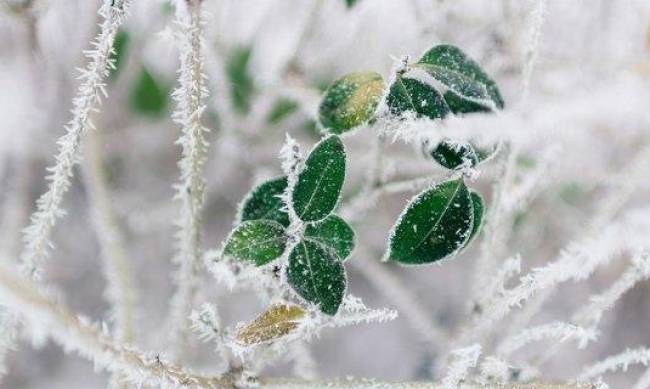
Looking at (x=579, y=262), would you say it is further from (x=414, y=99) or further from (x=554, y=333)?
(x=414, y=99)

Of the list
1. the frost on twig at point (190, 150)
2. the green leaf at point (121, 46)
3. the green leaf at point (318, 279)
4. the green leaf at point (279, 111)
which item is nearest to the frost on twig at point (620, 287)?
the green leaf at point (318, 279)

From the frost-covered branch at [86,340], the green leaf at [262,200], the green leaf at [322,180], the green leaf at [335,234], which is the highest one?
the green leaf at [262,200]

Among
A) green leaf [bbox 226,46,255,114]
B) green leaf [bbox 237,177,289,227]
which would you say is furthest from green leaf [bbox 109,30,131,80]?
green leaf [bbox 237,177,289,227]

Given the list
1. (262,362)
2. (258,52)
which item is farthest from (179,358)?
(258,52)

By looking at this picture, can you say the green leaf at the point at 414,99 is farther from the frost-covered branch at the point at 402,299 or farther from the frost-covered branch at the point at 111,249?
the frost-covered branch at the point at 402,299

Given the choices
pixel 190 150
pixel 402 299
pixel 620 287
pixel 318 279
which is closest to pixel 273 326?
pixel 318 279

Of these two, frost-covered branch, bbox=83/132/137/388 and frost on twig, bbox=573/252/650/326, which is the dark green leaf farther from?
frost-covered branch, bbox=83/132/137/388

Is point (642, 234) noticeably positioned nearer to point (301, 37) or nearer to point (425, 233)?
point (425, 233)
